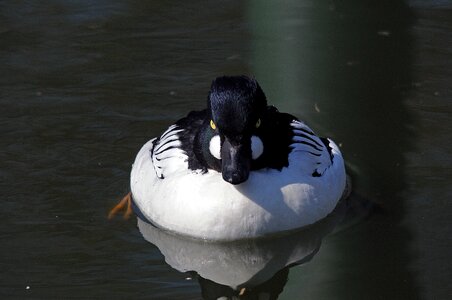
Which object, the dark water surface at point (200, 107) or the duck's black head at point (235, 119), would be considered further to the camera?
the duck's black head at point (235, 119)

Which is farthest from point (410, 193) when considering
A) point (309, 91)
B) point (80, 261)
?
point (309, 91)

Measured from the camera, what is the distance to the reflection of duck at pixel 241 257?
5.73m

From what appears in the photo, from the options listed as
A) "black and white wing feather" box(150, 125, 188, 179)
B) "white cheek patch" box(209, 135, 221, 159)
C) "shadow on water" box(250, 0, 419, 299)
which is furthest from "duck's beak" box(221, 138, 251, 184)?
"shadow on water" box(250, 0, 419, 299)

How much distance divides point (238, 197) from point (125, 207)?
3.65 ft

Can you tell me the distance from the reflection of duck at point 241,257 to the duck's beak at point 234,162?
625mm

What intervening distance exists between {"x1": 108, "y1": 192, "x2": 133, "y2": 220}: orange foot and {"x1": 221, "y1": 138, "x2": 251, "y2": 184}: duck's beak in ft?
3.91

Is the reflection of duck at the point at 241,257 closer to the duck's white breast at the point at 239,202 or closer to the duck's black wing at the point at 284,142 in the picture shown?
the duck's white breast at the point at 239,202

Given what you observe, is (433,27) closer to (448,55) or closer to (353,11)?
(448,55)

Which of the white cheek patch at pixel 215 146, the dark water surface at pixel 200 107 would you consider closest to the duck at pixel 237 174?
the white cheek patch at pixel 215 146

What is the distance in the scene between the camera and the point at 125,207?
6.89m

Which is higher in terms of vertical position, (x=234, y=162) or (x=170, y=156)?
(x=234, y=162)

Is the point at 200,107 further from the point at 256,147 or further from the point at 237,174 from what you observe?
the point at 237,174

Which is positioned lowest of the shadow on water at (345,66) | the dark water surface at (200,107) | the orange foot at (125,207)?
the orange foot at (125,207)

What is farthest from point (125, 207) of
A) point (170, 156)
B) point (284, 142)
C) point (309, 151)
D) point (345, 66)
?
point (345, 66)
